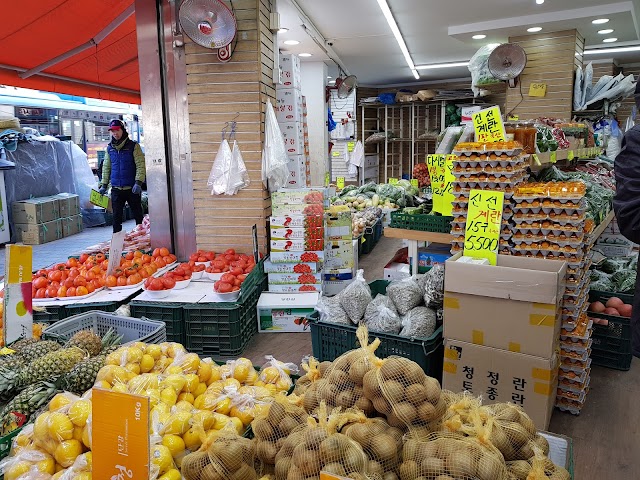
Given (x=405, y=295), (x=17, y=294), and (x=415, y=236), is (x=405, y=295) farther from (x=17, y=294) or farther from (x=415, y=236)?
(x=17, y=294)

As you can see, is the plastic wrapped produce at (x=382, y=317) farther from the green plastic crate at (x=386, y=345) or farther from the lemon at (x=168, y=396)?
the lemon at (x=168, y=396)

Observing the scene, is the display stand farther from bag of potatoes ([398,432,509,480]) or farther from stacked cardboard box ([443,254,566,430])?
bag of potatoes ([398,432,509,480])

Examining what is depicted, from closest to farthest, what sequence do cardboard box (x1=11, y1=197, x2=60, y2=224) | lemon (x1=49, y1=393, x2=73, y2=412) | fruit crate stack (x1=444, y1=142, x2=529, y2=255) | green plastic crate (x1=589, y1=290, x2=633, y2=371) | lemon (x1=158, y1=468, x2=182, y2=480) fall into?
1. lemon (x1=158, y1=468, x2=182, y2=480)
2. lemon (x1=49, y1=393, x2=73, y2=412)
3. fruit crate stack (x1=444, y1=142, x2=529, y2=255)
4. green plastic crate (x1=589, y1=290, x2=633, y2=371)
5. cardboard box (x1=11, y1=197, x2=60, y2=224)

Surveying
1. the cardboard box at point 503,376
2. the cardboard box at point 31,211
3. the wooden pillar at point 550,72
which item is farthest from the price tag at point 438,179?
the cardboard box at point 31,211

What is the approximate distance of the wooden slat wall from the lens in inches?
183

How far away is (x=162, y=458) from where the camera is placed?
5.00ft

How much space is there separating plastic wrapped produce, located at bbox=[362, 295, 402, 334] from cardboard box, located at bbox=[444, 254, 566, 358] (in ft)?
1.12

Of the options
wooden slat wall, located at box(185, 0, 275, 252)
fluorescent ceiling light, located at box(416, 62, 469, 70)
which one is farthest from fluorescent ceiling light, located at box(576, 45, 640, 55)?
wooden slat wall, located at box(185, 0, 275, 252)

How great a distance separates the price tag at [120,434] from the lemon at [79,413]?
1.34 ft

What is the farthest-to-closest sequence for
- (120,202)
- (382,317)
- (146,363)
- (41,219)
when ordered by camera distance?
(41,219) → (120,202) → (382,317) → (146,363)

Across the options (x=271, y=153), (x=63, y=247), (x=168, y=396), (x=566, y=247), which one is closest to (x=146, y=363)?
(x=168, y=396)

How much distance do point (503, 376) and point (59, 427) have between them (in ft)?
6.93

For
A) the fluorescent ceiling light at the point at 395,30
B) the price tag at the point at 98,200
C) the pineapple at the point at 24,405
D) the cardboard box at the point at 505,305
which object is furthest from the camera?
the fluorescent ceiling light at the point at 395,30

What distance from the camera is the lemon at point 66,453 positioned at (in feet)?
5.40
